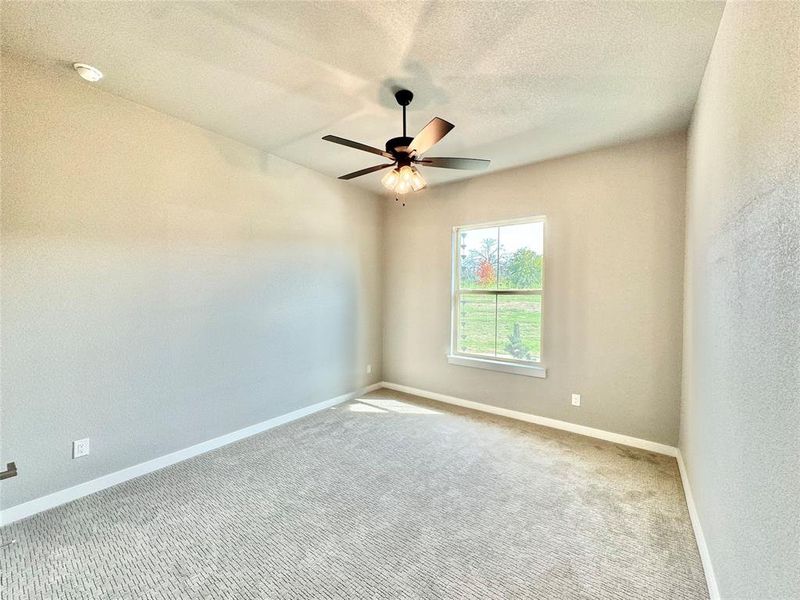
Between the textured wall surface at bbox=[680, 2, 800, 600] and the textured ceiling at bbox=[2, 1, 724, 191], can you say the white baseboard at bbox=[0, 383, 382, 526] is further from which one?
the textured wall surface at bbox=[680, 2, 800, 600]

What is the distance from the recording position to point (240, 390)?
3.18 metres

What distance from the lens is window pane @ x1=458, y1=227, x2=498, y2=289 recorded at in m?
3.98

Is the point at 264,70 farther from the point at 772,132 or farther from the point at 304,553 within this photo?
the point at 304,553

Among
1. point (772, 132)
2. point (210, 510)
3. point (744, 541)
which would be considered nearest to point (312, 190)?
point (210, 510)

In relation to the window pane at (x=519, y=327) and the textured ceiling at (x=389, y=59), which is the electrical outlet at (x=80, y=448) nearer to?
the textured ceiling at (x=389, y=59)

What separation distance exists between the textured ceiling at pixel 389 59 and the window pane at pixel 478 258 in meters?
1.33

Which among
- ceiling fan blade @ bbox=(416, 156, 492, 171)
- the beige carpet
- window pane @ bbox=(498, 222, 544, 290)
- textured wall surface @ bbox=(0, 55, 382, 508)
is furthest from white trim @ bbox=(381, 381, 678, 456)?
ceiling fan blade @ bbox=(416, 156, 492, 171)

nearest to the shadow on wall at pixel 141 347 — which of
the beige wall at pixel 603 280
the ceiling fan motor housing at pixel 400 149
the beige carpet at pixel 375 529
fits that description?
the beige carpet at pixel 375 529

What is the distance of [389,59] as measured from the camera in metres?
1.98

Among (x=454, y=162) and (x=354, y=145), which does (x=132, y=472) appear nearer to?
(x=354, y=145)

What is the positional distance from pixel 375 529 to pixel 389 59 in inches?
108

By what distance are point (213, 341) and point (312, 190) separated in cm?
193

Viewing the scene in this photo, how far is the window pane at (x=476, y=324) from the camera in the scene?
4004 millimetres

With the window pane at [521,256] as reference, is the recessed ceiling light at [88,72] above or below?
above
